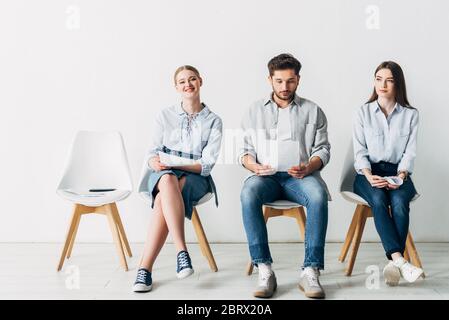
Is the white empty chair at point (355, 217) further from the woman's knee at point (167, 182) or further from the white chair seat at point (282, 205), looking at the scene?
the woman's knee at point (167, 182)

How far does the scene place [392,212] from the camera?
248 cm

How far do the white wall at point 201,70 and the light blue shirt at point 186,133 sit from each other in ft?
2.24

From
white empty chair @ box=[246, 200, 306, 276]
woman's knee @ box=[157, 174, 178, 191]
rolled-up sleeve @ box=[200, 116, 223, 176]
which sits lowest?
white empty chair @ box=[246, 200, 306, 276]

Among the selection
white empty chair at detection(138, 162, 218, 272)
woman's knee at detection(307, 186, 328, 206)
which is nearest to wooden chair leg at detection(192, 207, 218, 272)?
white empty chair at detection(138, 162, 218, 272)

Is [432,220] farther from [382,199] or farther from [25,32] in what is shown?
[25,32]

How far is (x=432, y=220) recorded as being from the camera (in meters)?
3.41

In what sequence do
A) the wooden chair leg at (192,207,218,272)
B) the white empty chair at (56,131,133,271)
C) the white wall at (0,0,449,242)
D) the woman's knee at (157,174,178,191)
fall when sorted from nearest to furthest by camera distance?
1. the woman's knee at (157,174,178,191)
2. the wooden chair leg at (192,207,218,272)
3. the white empty chair at (56,131,133,271)
4. the white wall at (0,0,449,242)

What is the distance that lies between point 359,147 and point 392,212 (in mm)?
385

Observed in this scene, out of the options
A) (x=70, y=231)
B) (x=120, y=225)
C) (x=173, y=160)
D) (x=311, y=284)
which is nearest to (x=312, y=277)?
(x=311, y=284)

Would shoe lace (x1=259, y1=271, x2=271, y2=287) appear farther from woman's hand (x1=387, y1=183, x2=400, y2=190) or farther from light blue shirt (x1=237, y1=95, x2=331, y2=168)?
woman's hand (x1=387, y1=183, x2=400, y2=190)

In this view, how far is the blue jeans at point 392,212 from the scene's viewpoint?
2.42 meters

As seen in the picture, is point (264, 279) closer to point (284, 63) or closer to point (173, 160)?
point (173, 160)

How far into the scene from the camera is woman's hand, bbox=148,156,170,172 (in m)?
2.57

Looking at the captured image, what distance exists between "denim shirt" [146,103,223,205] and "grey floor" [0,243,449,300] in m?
0.50
